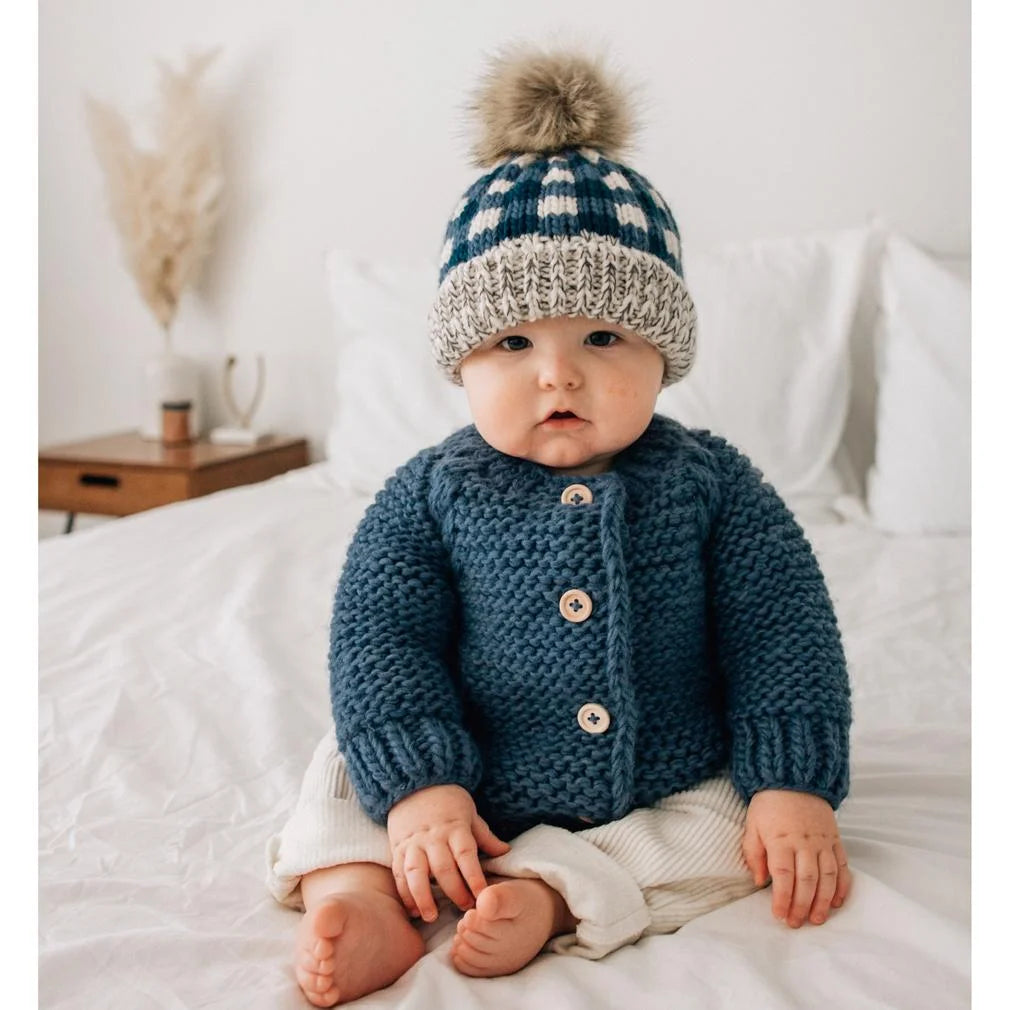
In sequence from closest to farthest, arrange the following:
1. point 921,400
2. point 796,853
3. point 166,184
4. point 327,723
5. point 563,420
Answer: point 796,853 → point 563,420 → point 327,723 → point 921,400 → point 166,184

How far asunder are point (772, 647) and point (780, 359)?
112 cm

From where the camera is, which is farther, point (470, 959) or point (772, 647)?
point (772, 647)

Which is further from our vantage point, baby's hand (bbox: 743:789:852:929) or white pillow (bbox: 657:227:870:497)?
white pillow (bbox: 657:227:870:497)

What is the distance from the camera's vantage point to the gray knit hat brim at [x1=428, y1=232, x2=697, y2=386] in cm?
84

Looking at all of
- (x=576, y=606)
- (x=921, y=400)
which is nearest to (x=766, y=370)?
(x=921, y=400)

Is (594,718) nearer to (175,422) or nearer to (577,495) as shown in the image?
(577,495)

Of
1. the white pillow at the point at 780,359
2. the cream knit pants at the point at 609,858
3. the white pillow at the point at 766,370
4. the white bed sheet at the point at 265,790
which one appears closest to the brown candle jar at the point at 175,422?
the white pillow at the point at 766,370

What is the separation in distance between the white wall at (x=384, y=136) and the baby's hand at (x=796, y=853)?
1.40 meters

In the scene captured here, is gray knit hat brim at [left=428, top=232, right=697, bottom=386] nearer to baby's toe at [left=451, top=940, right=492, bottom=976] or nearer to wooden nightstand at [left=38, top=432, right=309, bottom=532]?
baby's toe at [left=451, top=940, right=492, bottom=976]

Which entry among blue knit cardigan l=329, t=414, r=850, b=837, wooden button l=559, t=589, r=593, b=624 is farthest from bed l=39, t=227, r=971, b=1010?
wooden button l=559, t=589, r=593, b=624

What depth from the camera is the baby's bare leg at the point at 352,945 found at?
2.19 feet

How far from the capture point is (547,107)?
0.92 meters

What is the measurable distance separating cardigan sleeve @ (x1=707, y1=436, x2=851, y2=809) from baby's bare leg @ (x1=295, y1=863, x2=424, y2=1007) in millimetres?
287

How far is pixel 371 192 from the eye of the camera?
8.05 feet
